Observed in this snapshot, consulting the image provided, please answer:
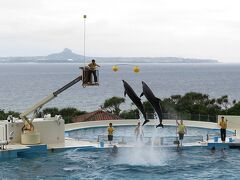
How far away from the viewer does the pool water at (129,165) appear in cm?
1575

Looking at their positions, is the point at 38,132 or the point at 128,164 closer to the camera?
the point at 128,164

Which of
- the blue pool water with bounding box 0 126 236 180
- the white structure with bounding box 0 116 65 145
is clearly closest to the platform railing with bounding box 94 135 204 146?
the blue pool water with bounding box 0 126 236 180

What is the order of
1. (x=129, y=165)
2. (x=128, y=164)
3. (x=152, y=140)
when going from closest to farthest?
1. (x=129, y=165)
2. (x=128, y=164)
3. (x=152, y=140)

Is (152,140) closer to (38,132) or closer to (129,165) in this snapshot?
(129,165)

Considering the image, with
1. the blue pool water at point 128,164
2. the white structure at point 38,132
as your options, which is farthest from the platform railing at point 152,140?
the white structure at point 38,132

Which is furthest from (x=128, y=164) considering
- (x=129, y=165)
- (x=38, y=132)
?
(x=38, y=132)

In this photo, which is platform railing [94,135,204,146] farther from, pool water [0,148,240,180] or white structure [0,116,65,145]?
white structure [0,116,65,145]

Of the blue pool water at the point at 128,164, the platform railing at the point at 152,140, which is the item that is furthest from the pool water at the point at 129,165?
the platform railing at the point at 152,140

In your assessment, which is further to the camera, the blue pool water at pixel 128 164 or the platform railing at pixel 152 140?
the platform railing at pixel 152 140

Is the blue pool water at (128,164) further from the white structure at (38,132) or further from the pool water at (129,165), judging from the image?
the white structure at (38,132)

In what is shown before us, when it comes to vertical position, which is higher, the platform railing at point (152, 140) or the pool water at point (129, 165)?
the platform railing at point (152, 140)

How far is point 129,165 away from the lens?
1727cm

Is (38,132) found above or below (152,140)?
above

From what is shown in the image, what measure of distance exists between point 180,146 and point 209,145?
4.41 feet
